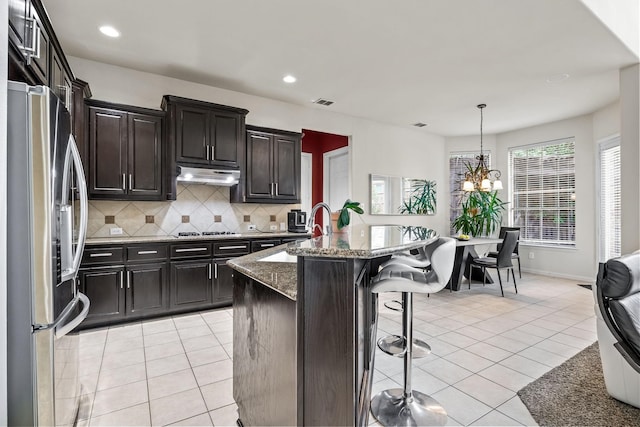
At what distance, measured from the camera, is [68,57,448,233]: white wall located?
371 cm

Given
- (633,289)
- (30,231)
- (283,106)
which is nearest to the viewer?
(30,231)

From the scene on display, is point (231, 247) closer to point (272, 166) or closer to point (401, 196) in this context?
point (272, 166)

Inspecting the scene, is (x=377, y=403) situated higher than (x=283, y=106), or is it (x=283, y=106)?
(x=283, y=106)

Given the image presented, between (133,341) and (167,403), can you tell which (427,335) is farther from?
(133,341)

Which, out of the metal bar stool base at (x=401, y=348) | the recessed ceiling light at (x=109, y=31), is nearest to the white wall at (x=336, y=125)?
the recessed ceiling light at (x=109, y=31)

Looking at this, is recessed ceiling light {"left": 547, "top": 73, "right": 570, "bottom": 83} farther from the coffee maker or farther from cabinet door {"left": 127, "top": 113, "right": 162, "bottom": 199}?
cabinet door {"left": 127, "top": 113, "right": 162, "bottom": 199}

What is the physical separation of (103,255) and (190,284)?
36.0 inches

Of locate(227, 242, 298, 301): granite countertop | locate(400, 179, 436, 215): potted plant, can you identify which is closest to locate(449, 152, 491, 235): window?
locate(400, 179, 436, 215): potted plant

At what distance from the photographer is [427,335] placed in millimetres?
3102

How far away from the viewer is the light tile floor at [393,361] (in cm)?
193

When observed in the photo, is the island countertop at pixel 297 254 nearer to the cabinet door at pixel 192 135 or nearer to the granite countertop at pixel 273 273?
the granite countertop at pixel 273 273

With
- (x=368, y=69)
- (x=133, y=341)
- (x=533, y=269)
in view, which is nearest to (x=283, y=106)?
(x=368, y=69)

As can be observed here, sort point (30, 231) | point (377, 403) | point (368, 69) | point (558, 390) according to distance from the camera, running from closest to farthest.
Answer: point (30, 231)
point (377, 403)
point (558, 390)
point (368, 69)

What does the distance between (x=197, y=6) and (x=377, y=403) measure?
3.25 metres
